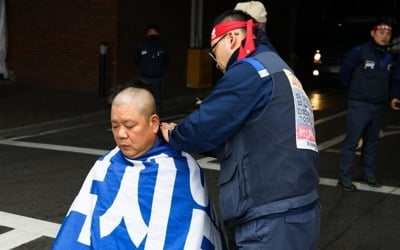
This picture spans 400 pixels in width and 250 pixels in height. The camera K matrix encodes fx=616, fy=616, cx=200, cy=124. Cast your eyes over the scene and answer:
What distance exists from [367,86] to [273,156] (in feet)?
13.7

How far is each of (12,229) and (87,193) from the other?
2.51m

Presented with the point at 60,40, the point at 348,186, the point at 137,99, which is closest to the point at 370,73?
the point at 348,186

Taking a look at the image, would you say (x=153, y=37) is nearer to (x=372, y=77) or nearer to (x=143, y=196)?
(x=372, y=77)

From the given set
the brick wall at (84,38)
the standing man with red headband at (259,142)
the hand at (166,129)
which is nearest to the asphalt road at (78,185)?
the hand at (166,129)

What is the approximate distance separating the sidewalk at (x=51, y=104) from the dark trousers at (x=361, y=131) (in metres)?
5.80

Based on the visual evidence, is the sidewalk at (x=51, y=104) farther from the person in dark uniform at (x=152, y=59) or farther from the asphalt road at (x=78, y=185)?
the person in dark uniform at (x=152, y=59)

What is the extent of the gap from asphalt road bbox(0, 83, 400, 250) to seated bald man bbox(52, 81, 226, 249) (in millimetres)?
2126

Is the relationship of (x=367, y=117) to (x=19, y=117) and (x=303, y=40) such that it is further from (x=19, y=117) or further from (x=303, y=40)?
(x=303, y=40)

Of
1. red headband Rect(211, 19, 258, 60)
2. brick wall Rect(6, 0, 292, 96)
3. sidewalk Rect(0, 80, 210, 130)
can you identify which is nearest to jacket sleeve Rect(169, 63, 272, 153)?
red headband Rect(211, 19, 258, 60)

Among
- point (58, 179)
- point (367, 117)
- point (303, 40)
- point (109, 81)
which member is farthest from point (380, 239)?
point (303, 40)

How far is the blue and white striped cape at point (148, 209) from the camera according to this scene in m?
2.72

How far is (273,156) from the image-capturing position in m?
2.48

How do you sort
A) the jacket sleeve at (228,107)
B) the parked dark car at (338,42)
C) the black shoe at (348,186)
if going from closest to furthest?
the jacket sleeve at (228,107) < the black shoe at (348,186) < the parked dark car at (338,42)

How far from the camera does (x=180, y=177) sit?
9.17ft
